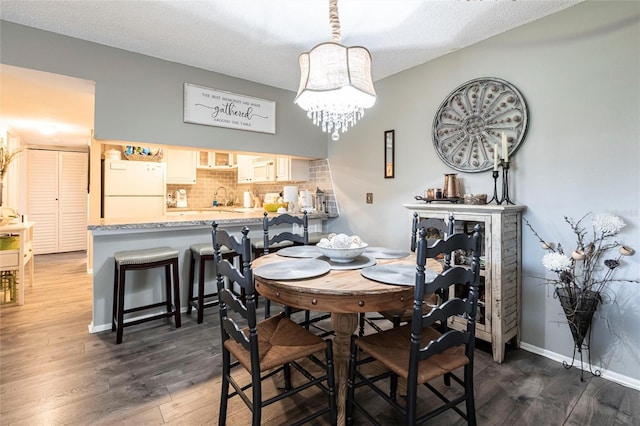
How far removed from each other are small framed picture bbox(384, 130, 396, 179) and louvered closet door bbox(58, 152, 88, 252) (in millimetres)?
6311

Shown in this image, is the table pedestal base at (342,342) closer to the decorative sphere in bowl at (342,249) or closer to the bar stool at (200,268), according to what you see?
the decorative sphere in bowl at (342,249)

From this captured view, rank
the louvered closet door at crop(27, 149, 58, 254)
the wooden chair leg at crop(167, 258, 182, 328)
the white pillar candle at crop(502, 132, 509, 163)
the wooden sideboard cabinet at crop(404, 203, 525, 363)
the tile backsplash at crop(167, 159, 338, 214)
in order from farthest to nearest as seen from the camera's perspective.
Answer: the louvered closet door at crop(27, 149, 58, 254) < the tile backsplash at crop(167, 159, 338, 214) < the wooden chair leg at crop(167, 258, 182, 328) < the white pillar candle at crop(502, 132, 509, 163) < the wooden sideboard cabinet at crop(404, 203, 525, 363)

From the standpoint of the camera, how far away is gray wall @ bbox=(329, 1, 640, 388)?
2055 mm

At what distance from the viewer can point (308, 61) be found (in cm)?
203

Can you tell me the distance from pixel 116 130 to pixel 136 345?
1840 millimetres

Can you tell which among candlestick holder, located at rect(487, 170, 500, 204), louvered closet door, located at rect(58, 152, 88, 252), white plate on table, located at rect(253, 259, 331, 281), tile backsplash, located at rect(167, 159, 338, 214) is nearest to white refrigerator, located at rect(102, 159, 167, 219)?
tile backsplash, located at rect(167, 159, 338, 214)

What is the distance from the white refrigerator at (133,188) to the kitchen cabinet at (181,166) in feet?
2.16

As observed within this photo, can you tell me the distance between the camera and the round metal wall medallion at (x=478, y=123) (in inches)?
100

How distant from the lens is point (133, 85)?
2.95 m

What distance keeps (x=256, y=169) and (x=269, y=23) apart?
293 cm

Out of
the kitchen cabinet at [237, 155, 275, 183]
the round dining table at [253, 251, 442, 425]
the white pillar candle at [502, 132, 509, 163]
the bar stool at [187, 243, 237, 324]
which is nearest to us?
the round dining table at [253, 251, 442, 425]

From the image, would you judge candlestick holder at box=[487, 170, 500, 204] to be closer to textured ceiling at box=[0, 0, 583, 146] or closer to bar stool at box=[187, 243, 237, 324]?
textured ceiling at box=[0, 0, 583, 146]

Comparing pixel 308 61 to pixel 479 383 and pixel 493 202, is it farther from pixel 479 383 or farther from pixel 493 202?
pixel 479 383

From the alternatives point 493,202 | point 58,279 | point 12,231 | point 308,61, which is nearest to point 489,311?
point 493,202
